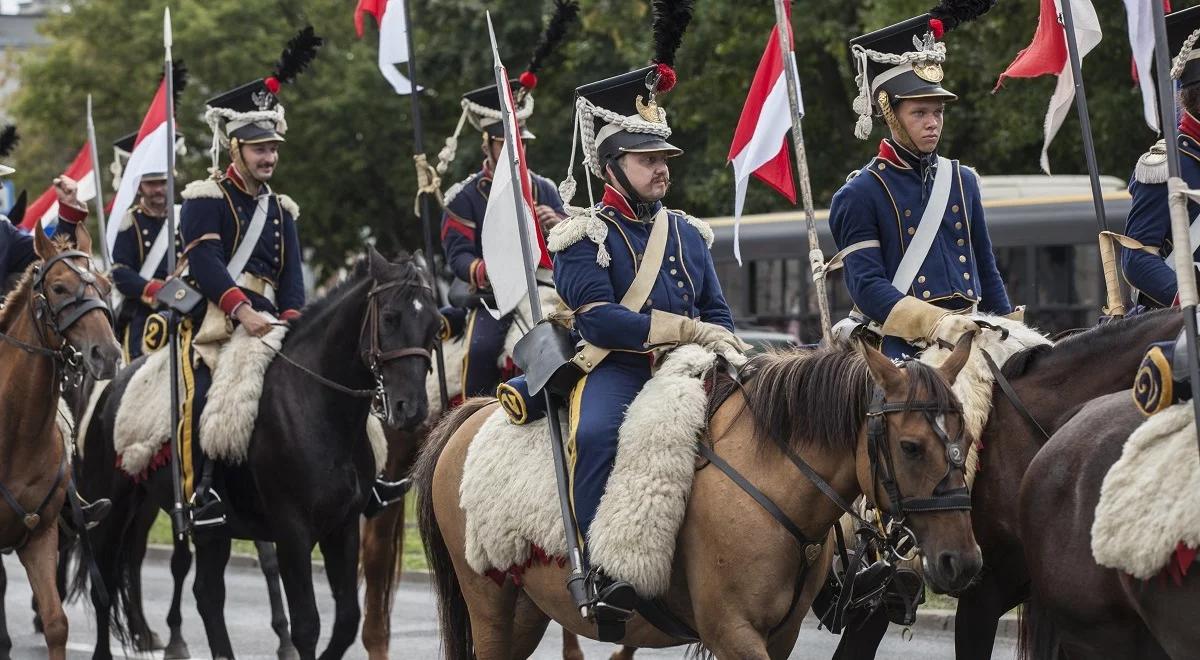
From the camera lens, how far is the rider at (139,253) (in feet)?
40.7

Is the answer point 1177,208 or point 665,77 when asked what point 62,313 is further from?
point 1177,208

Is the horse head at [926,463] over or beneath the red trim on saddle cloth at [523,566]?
over

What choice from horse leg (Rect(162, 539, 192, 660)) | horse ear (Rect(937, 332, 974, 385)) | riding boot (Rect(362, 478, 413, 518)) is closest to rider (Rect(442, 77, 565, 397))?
riding boot (Rect(362, 478, 413, 518))

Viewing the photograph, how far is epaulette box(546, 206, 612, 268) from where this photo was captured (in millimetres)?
6594

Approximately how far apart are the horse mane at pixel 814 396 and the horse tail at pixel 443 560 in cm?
168

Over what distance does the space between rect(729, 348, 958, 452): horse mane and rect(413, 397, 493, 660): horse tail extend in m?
1.68

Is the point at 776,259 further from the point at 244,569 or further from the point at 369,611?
the point at 369,611

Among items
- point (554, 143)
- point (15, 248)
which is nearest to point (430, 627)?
point (15, 248)

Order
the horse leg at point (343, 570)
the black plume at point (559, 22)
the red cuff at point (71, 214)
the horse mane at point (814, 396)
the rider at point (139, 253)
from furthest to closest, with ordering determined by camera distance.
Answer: the rider at point (139, 253) < the black plume at point (559, 22) < the red cuff at point (71, 214) < the horse leg at point (343, 570) < the horse mane at point (814, 396)

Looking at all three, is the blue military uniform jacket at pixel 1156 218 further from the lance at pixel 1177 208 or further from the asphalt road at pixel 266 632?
the asphalt road at pixel 266 632

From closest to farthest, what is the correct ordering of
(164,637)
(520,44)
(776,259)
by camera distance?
1. (164,637)
2. (776,259)
3. (520,44)

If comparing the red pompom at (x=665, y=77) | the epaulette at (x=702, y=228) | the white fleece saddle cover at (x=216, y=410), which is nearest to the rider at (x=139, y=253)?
the white fleece saddle cover at (x=216, y=410)

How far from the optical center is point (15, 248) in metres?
10.1

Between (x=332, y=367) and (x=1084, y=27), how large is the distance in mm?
4226
